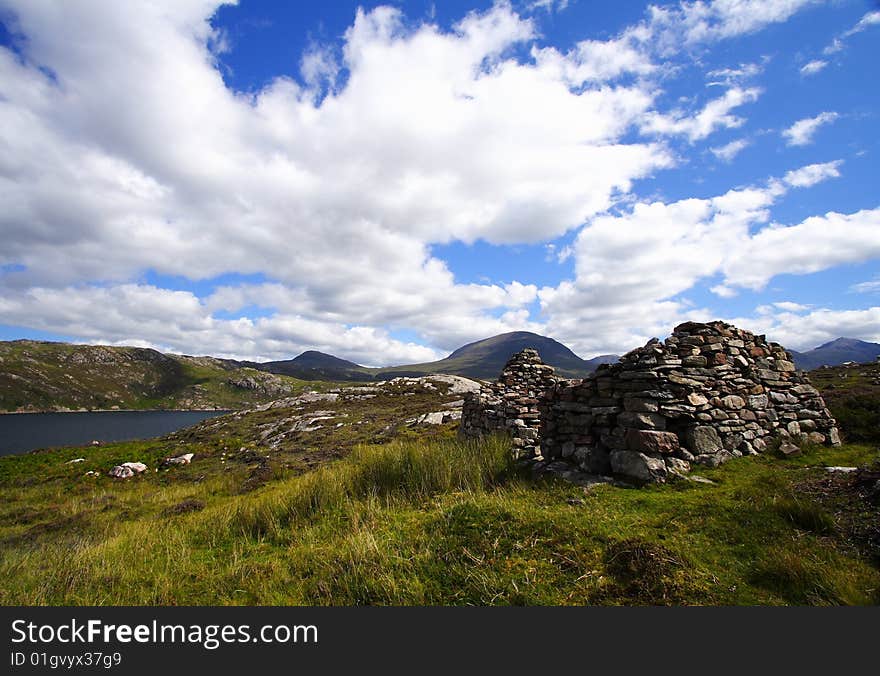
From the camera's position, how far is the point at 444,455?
10.6 metres

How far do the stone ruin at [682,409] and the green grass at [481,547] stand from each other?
0.71 meters

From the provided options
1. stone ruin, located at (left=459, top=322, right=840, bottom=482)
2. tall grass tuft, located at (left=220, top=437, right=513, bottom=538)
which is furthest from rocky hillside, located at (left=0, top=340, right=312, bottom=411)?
stone ruin, located at (left=459, top=322, right=840, bottom=482)

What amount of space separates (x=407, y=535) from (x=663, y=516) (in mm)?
4110

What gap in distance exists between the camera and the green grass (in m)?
4.39

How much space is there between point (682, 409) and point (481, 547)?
6.12 metres

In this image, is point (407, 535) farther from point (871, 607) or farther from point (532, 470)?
point (871, 607)

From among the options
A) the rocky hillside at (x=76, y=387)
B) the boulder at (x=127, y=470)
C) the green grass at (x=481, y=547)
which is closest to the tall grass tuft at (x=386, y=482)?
the green grass at (x=481, y=547)

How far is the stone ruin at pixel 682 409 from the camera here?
28.5 feet

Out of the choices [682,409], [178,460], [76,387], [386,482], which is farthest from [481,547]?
[76,387]

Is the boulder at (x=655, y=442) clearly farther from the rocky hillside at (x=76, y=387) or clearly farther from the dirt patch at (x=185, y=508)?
the rocky hillside at (x=76, y=387)

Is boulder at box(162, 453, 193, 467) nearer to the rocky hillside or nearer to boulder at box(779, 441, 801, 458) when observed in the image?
boulder at box(779, 441, 801, 458)

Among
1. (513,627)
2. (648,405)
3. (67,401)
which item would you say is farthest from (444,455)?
(67,401)

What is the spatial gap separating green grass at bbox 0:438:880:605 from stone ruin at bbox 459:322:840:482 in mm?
711

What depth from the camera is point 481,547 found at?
17.9 feet
